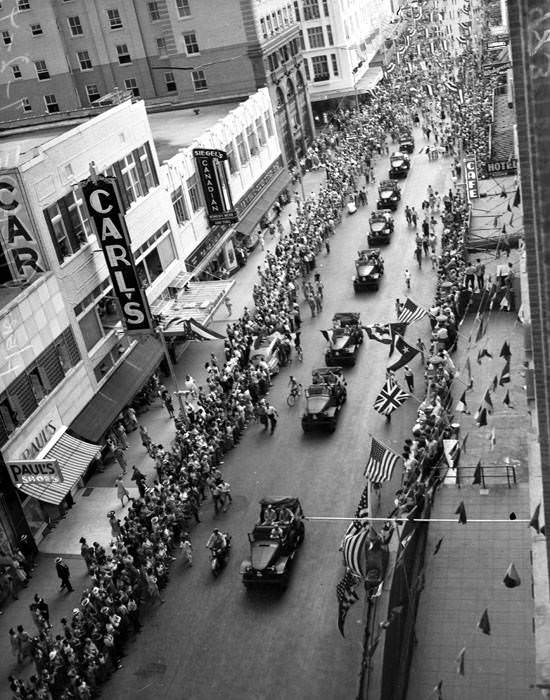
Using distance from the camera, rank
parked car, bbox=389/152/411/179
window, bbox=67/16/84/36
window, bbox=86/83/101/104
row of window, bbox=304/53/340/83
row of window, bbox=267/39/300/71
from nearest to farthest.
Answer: row of window, bbox=267/39/300/71 → window, bbox=67/16/84/36 → parked car, bbox=389/152/411/179 → window, bbox=86/83/101/104 → row of window, bbox=304/53/340/83

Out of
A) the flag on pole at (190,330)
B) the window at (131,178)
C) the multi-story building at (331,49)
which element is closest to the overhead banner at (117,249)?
the flag on pole at (190,330)

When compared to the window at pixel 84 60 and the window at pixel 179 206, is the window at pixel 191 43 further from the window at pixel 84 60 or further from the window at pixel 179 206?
the window at pixel 179 206

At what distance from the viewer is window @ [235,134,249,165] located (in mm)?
58781

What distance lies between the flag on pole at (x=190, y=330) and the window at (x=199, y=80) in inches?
1237

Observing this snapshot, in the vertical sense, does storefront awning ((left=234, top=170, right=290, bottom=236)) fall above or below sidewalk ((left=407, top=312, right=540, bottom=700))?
above

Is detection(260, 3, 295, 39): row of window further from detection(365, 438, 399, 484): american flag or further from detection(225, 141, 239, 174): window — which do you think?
detection(365, 438, 399, 484): american flag

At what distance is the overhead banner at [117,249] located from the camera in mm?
34656

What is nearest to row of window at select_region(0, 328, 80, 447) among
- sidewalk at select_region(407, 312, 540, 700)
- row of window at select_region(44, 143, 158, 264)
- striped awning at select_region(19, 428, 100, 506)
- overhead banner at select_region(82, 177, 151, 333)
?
striped awning at select_region(19, 428, 100, 506)

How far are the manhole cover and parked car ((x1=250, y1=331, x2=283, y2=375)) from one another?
17.7 m

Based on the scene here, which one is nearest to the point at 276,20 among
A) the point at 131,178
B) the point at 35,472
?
the point at 131,178

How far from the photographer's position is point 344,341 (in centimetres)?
4038

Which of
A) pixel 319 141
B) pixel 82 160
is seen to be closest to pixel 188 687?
pixel 82 160

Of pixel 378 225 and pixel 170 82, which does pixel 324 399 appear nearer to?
pixel 378 225

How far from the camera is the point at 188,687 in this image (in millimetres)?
23281
